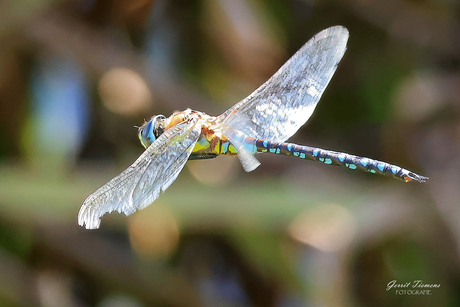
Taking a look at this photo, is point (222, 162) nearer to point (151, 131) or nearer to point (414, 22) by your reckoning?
point (151, 131)

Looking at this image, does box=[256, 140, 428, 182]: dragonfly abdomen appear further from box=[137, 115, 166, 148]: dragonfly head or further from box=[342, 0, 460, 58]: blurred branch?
box=[342, 0, 460, 58]: blurred branch

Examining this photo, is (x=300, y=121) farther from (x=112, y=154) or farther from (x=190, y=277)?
(x=112, y=154)

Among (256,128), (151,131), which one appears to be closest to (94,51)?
(151,131)

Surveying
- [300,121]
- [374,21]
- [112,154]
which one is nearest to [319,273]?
[300,121]

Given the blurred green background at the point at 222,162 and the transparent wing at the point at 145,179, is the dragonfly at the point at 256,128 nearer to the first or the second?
the transparent wing at the point at 145,179

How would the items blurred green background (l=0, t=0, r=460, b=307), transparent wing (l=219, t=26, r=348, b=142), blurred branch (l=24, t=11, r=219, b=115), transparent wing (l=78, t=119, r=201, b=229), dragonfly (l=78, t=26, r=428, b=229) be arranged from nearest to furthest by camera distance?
1. transparent wing (l=78, t=119, r=201, b=229)
2. dragonfly (l=78, t=26, r=428, b=229)
3. transparent wing (l=219, t=26, r=348, b=142)
4. blurred green background (l=0, t=0, r=460, b=307)
5. blurred branch (l=24, t=11, r=219, b=115)

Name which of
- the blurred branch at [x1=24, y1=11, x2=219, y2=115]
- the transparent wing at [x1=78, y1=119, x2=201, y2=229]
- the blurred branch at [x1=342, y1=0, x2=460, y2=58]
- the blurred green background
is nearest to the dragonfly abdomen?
the transparent wing at [x1=78, y1=119, x2=201, y2=229]
